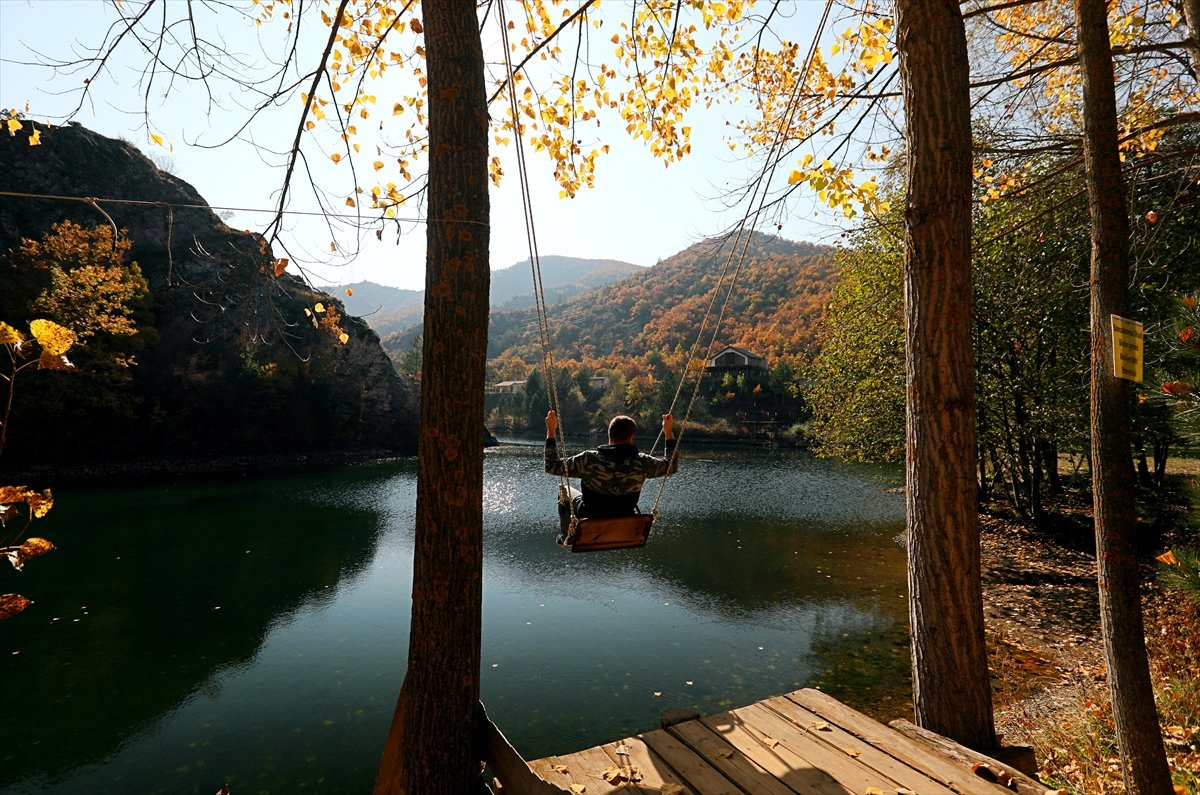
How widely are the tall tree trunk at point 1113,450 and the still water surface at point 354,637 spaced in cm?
283

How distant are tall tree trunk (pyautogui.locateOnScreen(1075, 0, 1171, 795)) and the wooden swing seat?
2301mm

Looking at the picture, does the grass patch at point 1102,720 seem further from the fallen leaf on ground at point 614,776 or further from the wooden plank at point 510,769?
the wooden plank at point 510,769

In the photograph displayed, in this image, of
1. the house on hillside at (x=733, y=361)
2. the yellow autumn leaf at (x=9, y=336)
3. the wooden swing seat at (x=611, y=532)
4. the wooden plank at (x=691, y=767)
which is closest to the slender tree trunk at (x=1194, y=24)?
the wooden swing seat at (x=611, y=532)

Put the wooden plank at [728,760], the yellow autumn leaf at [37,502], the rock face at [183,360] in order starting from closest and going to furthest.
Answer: the yellow autumn leaf at [37,502], the wooden plank at [728,760], the rock face at [183,360]

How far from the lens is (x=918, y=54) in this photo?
2311mm

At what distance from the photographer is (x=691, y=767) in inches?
87.3

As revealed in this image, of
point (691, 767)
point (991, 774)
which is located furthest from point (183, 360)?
point (991, 774)

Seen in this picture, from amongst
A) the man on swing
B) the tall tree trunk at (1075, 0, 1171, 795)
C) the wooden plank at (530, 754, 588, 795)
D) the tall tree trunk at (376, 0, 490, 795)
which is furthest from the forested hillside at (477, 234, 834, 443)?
the wooden plank at (530, 754, 588, 795)

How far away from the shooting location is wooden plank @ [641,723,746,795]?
2.09 meters

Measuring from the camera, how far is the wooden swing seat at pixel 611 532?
392 cm

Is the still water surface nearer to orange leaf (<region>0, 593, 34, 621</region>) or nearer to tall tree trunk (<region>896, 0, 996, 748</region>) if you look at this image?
tall tree trunk (<region>896, 0, 996, 748</region>)

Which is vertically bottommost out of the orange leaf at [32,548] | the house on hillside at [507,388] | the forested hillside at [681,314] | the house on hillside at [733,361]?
the orange leaf at [32,548]

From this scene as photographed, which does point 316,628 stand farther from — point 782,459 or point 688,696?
point 782,459

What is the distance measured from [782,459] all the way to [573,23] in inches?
937
